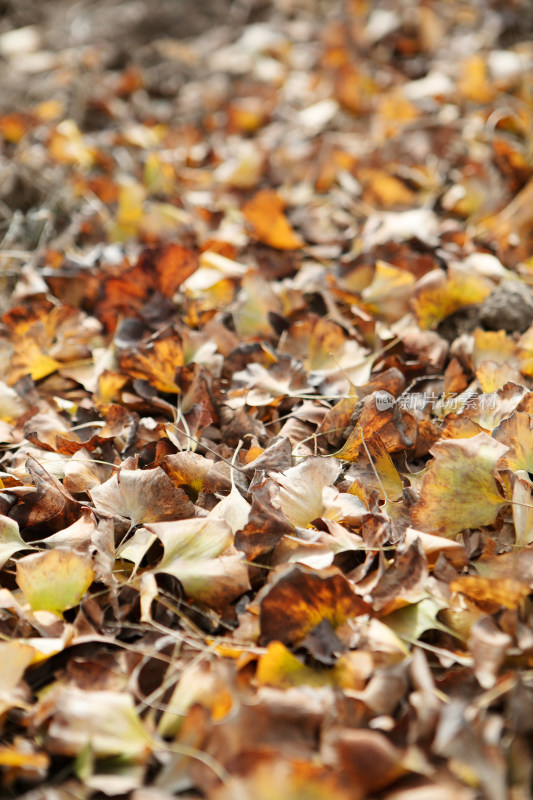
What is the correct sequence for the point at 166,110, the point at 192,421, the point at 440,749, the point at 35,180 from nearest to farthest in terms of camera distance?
the point at 440,749 < the point at 192,421 < the point at 35,180 < the point at 166,110

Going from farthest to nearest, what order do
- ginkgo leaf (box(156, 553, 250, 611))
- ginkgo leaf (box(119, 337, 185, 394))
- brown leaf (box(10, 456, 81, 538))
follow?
ginkgo leaf (box(119, 337, 185, 394)) → brown leaf (box(10, 456, 81, 538)) → ginkgo leaf (box(156, 553, 250, 611))

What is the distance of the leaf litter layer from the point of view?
527 mm

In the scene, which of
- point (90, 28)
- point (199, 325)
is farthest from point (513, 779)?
point (90, 28)

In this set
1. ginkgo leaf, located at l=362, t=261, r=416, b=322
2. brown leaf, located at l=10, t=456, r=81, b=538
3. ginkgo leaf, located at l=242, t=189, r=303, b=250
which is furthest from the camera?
ginkgo leaf, located at l=242, t=189, r=303, b=250

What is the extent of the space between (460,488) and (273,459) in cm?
21

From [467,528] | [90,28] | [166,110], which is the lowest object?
[467,528]

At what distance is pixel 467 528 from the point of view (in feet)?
2.24

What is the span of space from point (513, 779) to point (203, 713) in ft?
0.77

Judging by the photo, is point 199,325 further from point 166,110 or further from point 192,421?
point 166,110

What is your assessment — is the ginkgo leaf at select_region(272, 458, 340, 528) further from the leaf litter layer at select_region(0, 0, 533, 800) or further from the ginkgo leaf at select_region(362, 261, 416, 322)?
the ginkgo leaf at select_region(362, 261, 416, 322)

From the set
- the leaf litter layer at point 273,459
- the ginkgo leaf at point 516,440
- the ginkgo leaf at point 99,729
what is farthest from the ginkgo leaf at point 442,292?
the ginkgo leaf at point 99,729

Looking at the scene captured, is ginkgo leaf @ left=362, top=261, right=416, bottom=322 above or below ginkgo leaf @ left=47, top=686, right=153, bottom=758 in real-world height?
below

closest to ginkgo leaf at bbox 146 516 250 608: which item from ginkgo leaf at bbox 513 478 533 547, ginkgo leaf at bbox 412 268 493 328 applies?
ginkgo leaf at bbox 513 478 533 547

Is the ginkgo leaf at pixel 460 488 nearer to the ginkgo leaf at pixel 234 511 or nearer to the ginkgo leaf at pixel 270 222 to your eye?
the ginkgo leaf at pixel 234 511
